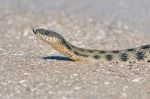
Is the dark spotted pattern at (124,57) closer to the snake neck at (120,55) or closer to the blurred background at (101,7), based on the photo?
the snake neck at (120,55)

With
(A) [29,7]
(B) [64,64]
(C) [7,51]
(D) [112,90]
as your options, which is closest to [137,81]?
(D) [112,90]

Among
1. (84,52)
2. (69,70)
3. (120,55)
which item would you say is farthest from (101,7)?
(69,70)

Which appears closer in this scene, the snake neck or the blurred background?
the snake neck

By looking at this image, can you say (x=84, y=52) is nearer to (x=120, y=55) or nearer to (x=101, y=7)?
(x=120, y=55)

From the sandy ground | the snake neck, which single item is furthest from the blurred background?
the snake neck

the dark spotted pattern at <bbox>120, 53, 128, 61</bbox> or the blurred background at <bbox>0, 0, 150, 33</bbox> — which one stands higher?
the blurred background at <bbox>0, 0, 150, 33</bbox>

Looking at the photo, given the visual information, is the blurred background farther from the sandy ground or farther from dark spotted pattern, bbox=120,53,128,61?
dark spotted pattern, bbox=120,53,128,61

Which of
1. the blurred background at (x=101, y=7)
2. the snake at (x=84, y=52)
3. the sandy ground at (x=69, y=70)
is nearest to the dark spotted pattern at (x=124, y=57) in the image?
the snake at (x=84, y=52)

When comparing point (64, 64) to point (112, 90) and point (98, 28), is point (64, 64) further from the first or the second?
point (98, 28)
